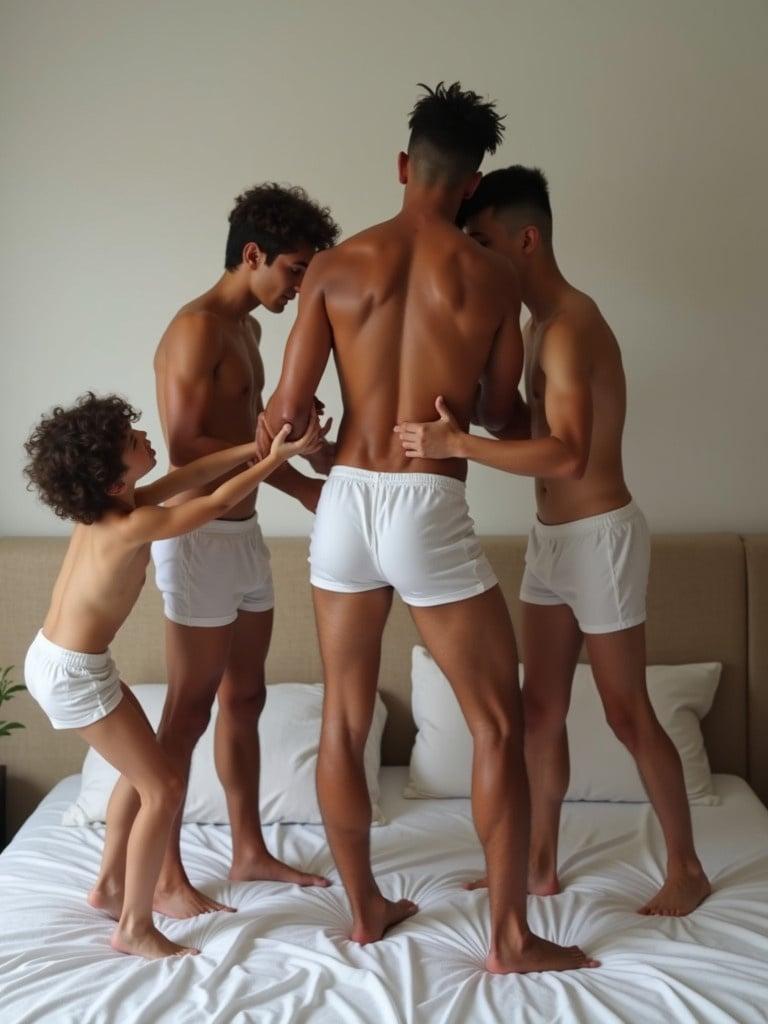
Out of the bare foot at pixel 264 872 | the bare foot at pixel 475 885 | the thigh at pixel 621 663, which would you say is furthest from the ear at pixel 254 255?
the bare foot at pixel 475 885

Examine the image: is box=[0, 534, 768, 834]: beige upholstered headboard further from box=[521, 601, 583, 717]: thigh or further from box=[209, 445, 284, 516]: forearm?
box=[209, 445, 284, 516]: forearm

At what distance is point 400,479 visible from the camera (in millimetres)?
2062

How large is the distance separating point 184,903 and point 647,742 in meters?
1.03

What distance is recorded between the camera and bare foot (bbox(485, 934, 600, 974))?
6.63 feet

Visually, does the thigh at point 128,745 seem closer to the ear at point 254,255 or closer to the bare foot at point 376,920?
the bare foot at point 376,920

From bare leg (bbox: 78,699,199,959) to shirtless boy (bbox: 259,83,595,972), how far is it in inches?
15.9

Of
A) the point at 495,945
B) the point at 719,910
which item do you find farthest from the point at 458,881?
the point at 719,910

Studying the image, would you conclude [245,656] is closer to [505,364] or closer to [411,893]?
[411,893]

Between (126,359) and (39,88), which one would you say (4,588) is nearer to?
(126,359)

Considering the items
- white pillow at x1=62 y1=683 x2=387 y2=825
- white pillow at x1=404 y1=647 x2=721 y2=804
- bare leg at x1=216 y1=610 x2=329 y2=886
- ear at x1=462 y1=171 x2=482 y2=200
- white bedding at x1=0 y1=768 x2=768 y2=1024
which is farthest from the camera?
white pillow at x1=404 y1=647 x2=721 y2=804

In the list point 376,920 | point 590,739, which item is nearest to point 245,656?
point 376,920

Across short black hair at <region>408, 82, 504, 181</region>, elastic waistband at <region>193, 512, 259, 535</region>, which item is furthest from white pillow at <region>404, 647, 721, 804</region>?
short black hair at <region>408, 82, 504, 181</region>

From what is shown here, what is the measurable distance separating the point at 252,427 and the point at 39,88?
1.42 m

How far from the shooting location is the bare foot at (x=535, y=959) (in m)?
2.02
